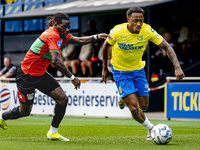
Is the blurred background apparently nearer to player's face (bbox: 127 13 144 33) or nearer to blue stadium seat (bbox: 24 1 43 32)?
blue stadium seat (bbox: 24 1 43 32)

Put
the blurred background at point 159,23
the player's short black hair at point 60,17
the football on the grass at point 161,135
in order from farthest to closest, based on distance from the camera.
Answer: the blurred background at point 159,23, the player's short black hair at point 60,17, the football on the grass at point 161,135

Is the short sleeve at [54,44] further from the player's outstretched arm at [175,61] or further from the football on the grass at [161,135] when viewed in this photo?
the football on the grass at [161,135]

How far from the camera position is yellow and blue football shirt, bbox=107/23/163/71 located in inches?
308

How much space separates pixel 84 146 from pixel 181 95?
21.5 feet

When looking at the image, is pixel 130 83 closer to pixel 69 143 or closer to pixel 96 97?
pixel 69 143

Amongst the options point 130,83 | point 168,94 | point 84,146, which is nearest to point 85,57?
point 168,94

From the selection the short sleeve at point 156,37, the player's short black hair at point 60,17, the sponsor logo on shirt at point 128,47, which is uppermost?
the player's short black hair at point 60,17

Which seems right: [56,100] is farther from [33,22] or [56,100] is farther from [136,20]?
[33,22]


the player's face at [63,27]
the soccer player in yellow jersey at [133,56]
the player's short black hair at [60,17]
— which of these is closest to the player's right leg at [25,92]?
the player's face at [63,27]

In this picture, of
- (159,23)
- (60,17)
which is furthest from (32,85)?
(159,23)

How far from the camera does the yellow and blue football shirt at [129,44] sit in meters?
7.83

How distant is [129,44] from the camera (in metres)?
7.88

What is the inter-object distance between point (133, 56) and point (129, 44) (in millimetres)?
281

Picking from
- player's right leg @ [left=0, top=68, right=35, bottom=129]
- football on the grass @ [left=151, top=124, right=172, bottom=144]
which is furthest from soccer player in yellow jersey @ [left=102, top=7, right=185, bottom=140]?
player's right leg @ [left=0, top=68, right=35, bottom=129]
